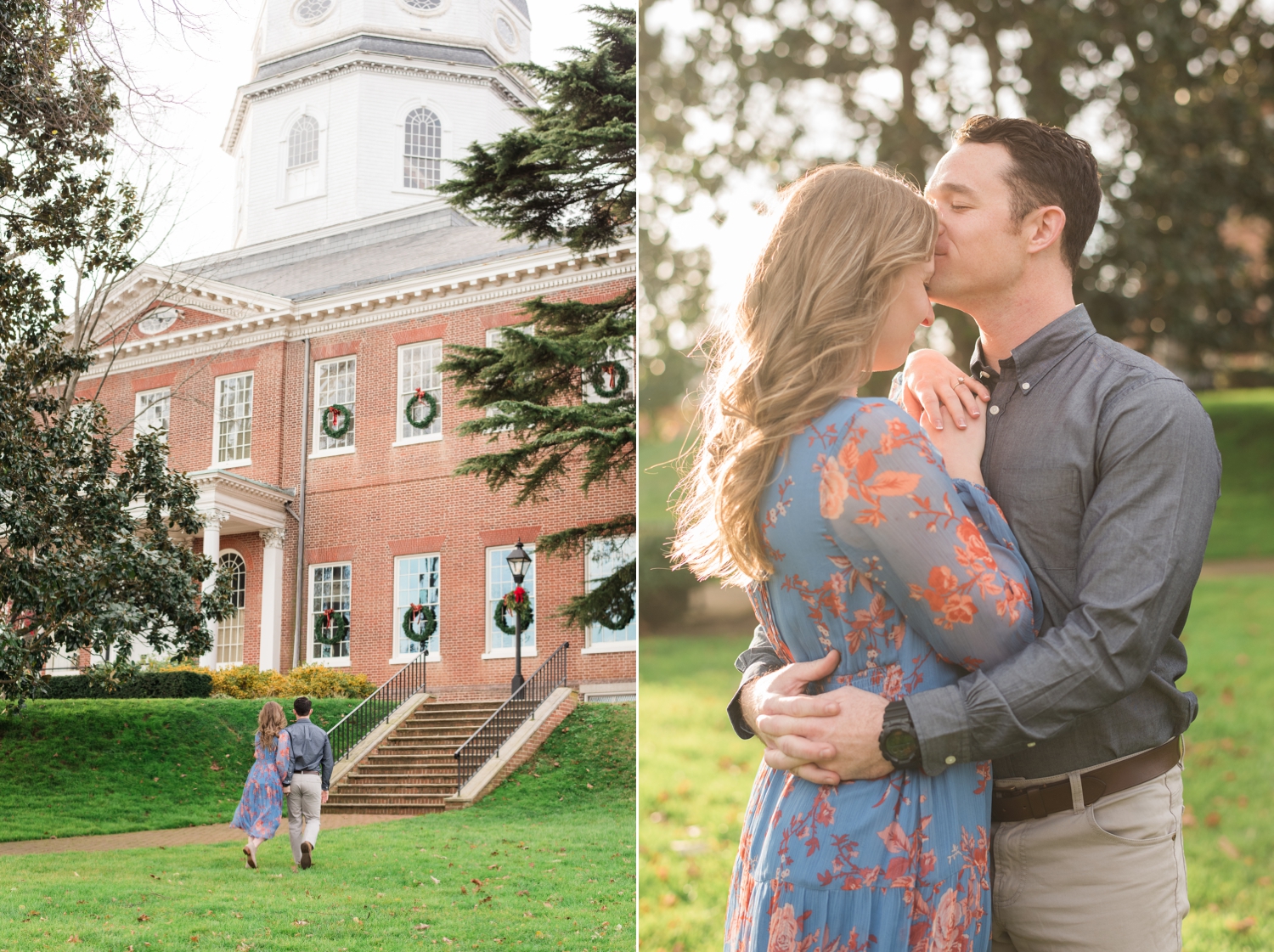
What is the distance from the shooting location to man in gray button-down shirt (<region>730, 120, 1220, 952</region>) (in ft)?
4.22

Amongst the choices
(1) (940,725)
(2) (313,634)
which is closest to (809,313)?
(1) (940,725)

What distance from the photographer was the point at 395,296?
3.28 meters

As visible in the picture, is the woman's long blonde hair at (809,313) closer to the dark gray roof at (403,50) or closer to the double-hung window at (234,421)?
the double-hung window at (234,421)

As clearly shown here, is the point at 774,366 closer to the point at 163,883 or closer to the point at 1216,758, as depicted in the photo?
the point at 163,883

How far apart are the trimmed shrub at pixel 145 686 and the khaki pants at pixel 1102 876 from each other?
2.16m

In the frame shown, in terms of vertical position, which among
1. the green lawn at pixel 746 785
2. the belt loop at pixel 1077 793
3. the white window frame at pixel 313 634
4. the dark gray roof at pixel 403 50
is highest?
the dark gray roof at pixel 403 50

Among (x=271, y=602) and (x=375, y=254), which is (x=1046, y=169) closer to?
(x=375, y=254)

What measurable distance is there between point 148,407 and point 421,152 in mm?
1102

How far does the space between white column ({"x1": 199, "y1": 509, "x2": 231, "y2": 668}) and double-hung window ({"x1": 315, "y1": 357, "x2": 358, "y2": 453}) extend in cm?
36

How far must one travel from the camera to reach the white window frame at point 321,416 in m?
3.21

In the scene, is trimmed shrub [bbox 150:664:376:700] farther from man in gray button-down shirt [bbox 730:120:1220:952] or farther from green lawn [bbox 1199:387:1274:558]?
green lawn [bbox 1199:387:1274:558]

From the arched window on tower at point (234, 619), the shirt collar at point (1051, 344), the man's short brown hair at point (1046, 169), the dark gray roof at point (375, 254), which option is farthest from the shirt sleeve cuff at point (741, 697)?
the dark gray roof at point (375, 254)

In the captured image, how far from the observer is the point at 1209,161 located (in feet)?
30.5

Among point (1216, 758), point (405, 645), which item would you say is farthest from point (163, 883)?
point (1216, 758)
